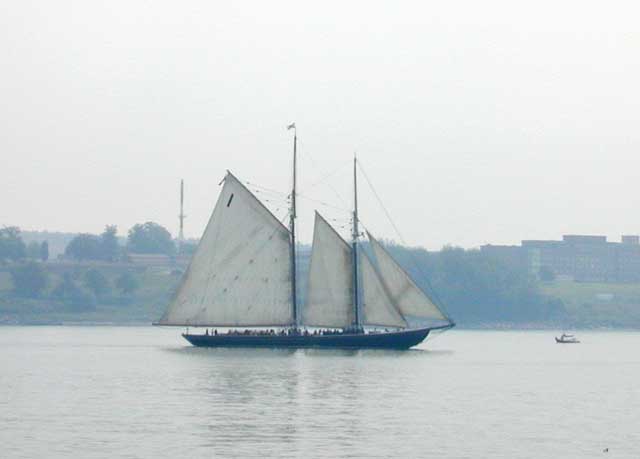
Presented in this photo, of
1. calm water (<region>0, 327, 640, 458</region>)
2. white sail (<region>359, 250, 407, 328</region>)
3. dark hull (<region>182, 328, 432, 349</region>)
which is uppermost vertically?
white sail (<region>359, 250, 407, 328</region>)

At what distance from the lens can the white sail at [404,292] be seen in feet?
387

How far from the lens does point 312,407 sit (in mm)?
75562

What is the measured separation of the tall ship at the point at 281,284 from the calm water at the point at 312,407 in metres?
2.82

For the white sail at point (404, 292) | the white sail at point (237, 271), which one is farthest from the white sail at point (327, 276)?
the white sail at point (404, 292)

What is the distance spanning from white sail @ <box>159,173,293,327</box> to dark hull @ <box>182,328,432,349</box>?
1.87m

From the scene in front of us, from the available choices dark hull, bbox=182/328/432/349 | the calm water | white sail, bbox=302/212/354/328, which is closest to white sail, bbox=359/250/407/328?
white sail, bbox=302/212/354/328

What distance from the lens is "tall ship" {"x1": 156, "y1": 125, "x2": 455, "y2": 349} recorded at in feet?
392

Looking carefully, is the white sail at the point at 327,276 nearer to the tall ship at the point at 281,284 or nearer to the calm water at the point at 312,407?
the tall ship at the point at 281,284

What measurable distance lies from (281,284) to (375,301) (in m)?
8.00

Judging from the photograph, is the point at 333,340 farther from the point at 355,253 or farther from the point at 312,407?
the point at 312,407

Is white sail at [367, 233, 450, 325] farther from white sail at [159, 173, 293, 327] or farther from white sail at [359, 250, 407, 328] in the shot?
white sail at [159, 173, 293, 327]

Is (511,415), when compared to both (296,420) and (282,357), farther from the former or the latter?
(282,357)

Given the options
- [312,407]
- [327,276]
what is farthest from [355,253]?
[312,407]

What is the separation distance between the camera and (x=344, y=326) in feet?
405
